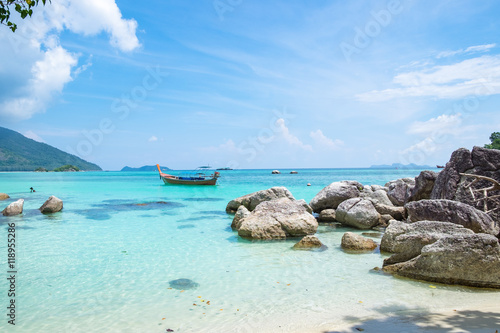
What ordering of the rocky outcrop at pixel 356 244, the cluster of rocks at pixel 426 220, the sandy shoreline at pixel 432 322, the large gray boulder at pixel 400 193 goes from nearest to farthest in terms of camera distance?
the sandy shoreline at pixel 432 322 → the cluster of rocks at pixel 426 220 → the rocky outcrop at pixel 356 244 → the large gray boulder at pixel 400 193

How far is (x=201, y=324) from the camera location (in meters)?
5.02

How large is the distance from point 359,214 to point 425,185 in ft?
11.7

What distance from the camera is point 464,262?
20.3ft

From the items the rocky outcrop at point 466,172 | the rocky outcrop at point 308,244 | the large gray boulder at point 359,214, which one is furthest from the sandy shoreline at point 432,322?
the large gray boulder at point 359,214

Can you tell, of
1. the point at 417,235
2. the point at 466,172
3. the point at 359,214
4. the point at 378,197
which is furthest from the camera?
the point at 378,197

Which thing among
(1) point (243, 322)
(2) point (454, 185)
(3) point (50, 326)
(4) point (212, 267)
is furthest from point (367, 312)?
(2) point (454, 185)

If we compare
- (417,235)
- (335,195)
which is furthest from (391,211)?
(417,235)

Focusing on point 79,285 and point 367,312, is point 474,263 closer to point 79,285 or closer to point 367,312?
point 367,312

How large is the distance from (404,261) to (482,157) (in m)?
6.38

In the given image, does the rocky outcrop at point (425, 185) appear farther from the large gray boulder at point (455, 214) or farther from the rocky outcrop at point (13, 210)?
the rocky outcrop at point (13, 210)

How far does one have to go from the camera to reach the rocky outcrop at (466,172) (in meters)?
10.6

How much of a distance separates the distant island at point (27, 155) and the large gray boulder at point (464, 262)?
179265mm

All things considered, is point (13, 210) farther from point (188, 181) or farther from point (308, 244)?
point (188, 181)

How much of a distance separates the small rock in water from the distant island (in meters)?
176
